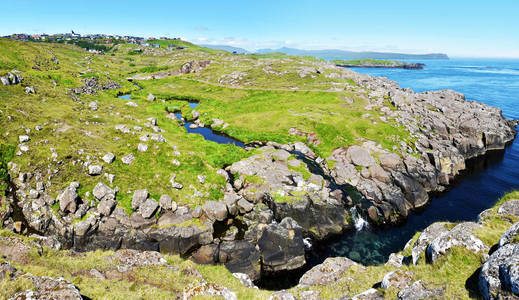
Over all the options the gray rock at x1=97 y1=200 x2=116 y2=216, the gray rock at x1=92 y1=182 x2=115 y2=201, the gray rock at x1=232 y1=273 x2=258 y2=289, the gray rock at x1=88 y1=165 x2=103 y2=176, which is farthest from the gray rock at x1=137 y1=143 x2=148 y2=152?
the gray rock at x1=232 y1=273 x2=258 y2=289

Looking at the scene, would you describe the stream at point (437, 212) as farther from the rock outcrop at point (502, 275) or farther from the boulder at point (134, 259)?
the rock outcrop at point (502, 275)

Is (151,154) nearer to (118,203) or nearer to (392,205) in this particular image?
(118,203)

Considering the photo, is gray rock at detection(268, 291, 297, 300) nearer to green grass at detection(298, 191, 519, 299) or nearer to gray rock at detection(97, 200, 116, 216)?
green grass at detection(298, 191, 519, 299)

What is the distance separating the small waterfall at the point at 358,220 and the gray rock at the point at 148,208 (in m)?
32.8

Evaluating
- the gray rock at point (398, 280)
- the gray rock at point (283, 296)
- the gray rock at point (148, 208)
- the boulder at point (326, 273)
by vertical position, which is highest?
the gray rock at point (398, 280)

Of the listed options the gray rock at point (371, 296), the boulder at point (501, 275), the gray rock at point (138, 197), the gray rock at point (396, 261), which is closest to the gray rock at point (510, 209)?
the gray rock at point (396, 261)

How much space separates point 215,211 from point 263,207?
7875mm

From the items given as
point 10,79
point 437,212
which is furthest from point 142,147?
point 437,212

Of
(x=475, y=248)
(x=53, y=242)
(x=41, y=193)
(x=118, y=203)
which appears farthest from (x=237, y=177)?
(x=475, y=248)

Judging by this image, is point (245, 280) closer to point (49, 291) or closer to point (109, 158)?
point (49, 291)

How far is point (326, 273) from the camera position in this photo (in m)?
24.6

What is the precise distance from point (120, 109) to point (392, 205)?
262 ft

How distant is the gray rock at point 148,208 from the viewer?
33.3m

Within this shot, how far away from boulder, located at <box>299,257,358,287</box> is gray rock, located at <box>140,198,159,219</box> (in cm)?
2279
